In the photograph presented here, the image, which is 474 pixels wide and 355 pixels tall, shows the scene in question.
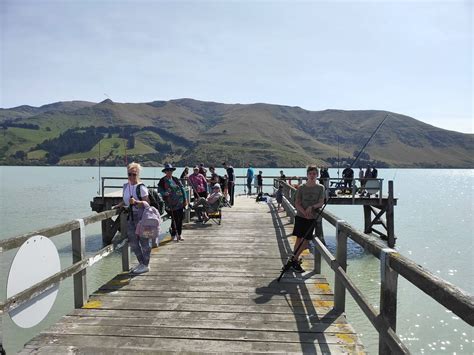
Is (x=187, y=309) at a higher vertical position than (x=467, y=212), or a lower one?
higher

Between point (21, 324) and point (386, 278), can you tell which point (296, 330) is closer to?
point (386, 278)

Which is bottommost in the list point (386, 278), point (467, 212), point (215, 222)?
point (467, 212)

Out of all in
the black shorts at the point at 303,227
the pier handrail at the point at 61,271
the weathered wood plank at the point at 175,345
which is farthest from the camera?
the black shorts at the point at 303,227

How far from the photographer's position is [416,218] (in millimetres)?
36094

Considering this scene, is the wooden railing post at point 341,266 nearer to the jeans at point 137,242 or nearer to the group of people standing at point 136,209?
the group of people standing at point 136,209

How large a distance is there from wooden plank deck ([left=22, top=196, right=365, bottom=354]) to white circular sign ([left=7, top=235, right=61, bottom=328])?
369mm

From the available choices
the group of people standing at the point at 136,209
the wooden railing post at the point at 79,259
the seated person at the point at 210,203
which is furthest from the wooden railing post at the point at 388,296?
the seated person at the point at 210,203

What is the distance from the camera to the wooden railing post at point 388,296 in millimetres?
3154

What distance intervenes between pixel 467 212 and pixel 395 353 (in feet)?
154

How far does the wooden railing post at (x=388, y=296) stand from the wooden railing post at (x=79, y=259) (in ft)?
11.9

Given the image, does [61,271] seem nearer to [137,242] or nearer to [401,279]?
[137,242]

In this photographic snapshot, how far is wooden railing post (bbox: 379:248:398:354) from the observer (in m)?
3.15

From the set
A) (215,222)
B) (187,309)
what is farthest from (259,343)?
(215,222)

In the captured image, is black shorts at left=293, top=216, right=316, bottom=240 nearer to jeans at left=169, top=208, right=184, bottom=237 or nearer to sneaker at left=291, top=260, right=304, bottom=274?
sneaker at left=291, top=260, right=304, bottom=274
